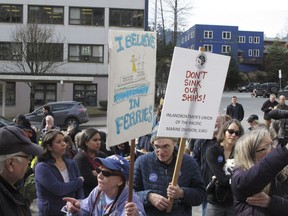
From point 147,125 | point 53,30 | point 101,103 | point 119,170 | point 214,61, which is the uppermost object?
point 53,30

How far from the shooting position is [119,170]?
11.9 feet

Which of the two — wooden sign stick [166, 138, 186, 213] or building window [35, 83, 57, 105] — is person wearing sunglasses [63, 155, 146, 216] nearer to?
wooden sign stick [166, 138, 186, 213]

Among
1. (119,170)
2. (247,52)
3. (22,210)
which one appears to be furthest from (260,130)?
(247,52)

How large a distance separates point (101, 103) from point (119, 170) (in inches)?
1540

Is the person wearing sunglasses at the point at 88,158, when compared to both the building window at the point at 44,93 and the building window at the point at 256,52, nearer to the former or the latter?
the building window at the point at 44,93

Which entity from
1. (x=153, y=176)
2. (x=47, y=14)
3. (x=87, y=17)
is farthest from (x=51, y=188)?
(x=47, y=14)

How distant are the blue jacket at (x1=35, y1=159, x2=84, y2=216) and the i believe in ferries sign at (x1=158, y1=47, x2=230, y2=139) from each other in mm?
1672

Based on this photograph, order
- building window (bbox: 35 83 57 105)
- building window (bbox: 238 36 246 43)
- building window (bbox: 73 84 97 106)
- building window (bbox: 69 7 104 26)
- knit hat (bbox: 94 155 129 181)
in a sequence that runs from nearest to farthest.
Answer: knit hat (bbox: 94 155 129 181), building window (bbox: 35 83 57 105), building window (bbox: 73 84 97 106), building window (bbox: 69 7 104 26), building window (bbox: 238 36 246 43)

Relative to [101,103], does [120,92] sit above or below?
above

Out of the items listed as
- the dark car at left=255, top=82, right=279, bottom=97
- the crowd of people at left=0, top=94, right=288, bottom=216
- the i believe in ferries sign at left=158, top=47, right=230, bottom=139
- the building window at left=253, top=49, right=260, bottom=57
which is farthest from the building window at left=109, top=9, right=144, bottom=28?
the building window at left=253, top=49, right=260, bottom=57

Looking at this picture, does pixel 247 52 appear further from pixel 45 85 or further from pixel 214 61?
pixel 214 61

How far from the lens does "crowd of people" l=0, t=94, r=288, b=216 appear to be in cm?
299

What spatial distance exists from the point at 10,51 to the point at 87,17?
827cm

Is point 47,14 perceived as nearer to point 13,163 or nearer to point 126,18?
point 126,18
